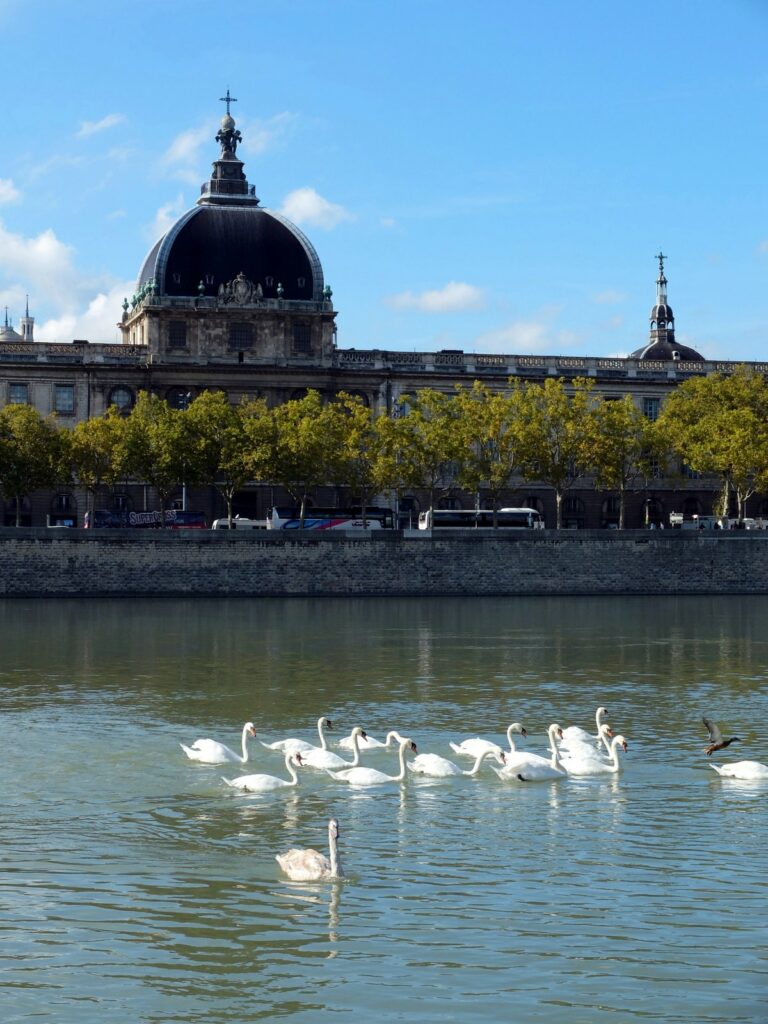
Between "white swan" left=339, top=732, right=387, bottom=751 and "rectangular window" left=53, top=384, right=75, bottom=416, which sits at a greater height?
"rectangular window" left=53, top=384, right=75, bottom=416

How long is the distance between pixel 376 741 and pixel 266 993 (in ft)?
44.4

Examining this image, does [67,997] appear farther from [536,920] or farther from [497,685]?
[497,685]

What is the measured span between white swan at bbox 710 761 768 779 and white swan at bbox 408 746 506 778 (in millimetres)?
3494

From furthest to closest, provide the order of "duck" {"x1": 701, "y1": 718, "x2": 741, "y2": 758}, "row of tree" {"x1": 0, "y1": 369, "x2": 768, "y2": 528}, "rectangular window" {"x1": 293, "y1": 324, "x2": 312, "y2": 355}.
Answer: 1. "rectangular window" {"x1": 293, "y1": 324, "x2": 312, "y2": 355}
2. "row of tree" {"x1": 0, "y1": 369, "x2": 768, "y2": 528}
3. "duck" {"x1": 701, "y1": 718, "x2": 741, "y2": 758}

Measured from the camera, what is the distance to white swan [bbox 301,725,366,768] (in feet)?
88.4

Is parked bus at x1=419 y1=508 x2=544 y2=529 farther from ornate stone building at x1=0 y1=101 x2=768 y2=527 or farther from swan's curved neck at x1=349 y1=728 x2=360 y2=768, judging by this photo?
swan's curved neck at x1=349 y1=728 x2=360 y2=768

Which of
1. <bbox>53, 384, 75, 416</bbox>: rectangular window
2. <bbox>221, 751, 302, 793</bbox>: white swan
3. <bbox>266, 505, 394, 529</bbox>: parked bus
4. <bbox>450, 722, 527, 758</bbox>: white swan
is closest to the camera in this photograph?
<bbox>221, 751, 302, 793</bbox>: white swan

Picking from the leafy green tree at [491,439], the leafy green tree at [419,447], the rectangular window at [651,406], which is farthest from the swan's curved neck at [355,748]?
the rectangular window at [651,406]

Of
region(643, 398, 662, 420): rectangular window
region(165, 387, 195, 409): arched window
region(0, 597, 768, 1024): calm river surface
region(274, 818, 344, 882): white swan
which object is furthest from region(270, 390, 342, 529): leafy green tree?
region(274, 818, 344, 882): white swan

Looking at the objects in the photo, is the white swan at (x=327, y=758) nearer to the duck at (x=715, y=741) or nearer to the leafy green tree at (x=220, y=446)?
the duck at (x=715, y=741)

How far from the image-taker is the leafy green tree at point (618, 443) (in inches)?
3814

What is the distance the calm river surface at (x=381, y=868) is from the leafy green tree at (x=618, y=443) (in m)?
56.2

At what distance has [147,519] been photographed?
10394cm

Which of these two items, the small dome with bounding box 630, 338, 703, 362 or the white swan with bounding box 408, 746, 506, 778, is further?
the small dome with bounding box 630, 338, 703, 362
